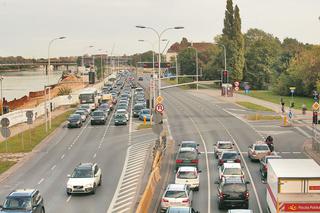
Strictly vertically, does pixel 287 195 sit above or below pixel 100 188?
above

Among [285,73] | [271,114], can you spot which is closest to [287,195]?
[271,114]

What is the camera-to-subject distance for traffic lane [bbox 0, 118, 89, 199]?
115 ft

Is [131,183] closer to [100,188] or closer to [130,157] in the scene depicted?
[100,188]

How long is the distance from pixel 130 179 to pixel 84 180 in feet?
15.9

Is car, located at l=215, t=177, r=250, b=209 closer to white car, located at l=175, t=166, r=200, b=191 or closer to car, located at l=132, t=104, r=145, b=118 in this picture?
white car, located at l=175, t=166, r=200, b=191

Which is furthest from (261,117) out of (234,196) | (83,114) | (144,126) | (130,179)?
(234,196)

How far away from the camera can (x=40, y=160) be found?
43625 millimetres

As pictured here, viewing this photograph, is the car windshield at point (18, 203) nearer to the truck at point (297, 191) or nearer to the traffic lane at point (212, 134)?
the traffic lane at point (212, 134)

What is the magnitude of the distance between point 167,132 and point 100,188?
25.8 m

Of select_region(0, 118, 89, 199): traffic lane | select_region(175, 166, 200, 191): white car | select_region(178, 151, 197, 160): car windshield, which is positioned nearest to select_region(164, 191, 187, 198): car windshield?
select_region(175, 166, 200, 191): white car

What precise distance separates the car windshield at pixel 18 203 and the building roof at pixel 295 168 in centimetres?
1064

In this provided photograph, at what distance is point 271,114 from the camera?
7738 centimetres

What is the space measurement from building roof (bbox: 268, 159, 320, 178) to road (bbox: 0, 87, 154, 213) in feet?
26.5

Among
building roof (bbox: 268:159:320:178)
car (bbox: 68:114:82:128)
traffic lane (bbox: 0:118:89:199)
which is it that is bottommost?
traffic lane (bbox: 0:118:89:199)
